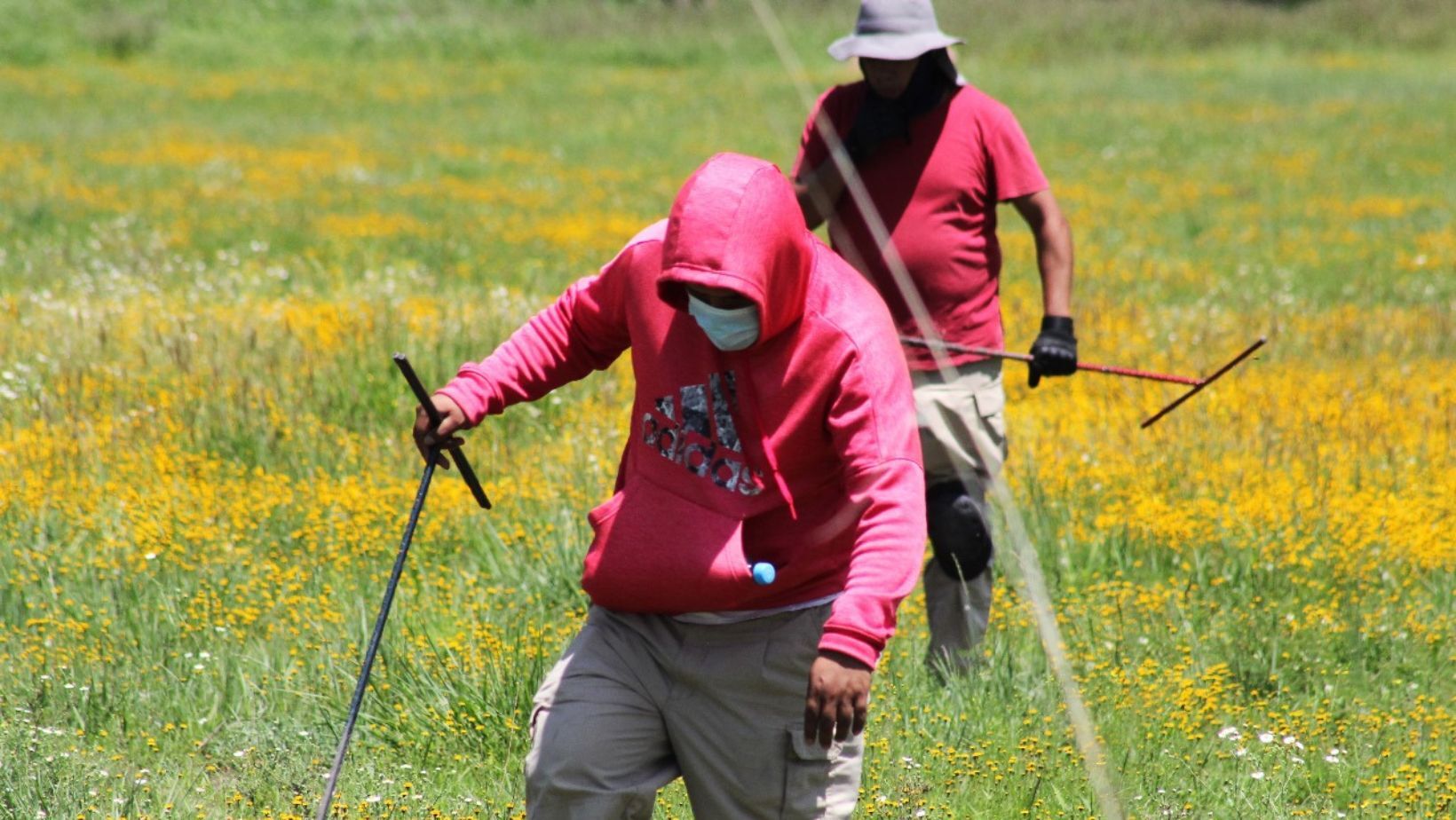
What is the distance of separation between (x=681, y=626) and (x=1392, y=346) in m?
7.72

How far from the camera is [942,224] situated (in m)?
5.11

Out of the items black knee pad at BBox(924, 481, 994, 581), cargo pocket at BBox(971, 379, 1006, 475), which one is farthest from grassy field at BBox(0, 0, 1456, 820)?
cargo pocket at BBox(971, 379, 1006, 475)

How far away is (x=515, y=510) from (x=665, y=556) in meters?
3.19

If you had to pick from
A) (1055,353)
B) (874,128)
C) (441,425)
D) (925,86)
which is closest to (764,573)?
(441,425)

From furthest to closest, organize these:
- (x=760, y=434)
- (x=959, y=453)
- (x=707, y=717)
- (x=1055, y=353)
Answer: (x=959, y=453)
(x=1055, y=353)
(x=707, y=717)
(x=760, y=434)

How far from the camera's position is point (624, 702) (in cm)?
323

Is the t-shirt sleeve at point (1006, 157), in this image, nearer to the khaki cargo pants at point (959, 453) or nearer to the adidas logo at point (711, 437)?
the khaki cargo pants at point (959, 453)

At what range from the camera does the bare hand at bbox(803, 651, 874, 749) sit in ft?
9.49

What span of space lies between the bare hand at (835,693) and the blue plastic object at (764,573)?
0.22 meters

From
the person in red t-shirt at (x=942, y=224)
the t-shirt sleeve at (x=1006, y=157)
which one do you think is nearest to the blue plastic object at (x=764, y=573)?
the person in red t-shirt at (x=942, y=224)

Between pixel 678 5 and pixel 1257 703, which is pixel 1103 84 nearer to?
pixel 678 5

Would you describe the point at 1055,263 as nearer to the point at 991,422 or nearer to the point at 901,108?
Result: the point at 991,422

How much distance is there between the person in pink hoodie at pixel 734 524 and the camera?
3.00 m

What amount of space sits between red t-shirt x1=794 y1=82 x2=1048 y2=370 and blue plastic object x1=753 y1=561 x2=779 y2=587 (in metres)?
2.12
